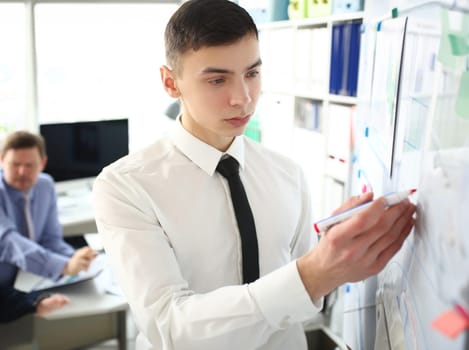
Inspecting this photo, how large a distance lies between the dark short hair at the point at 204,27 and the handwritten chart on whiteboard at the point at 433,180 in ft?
1.17

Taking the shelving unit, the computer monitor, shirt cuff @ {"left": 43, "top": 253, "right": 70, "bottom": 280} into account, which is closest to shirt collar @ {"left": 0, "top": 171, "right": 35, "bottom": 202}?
shirt cuff @ {"left": 43, "top": 253, "right": 70, "bottom": 280}

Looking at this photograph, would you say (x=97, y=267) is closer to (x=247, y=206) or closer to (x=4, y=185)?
(x=4, y=185)

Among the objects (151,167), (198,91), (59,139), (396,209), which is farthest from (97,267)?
(396,209)

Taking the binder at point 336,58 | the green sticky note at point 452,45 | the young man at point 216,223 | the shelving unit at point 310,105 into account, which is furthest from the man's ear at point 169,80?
the binder at point 336,58

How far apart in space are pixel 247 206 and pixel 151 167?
247 millimetres

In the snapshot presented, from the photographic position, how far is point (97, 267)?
2.61m

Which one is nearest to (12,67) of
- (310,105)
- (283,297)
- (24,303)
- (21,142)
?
(21,142)

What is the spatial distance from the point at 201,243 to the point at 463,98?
28.0 inches

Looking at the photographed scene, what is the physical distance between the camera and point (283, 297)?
93 centimetres

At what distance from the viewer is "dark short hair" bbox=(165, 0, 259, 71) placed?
114cm

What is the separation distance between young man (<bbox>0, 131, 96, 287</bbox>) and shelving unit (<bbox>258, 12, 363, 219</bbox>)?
121cm

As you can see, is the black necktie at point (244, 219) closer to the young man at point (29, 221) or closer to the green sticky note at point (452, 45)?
the green sticky note at point (452, 45)

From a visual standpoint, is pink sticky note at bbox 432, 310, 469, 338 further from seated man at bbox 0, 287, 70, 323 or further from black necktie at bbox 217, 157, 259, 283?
seated man at bbox 0, 287, 70, 323

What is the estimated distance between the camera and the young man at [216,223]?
2.98ft
